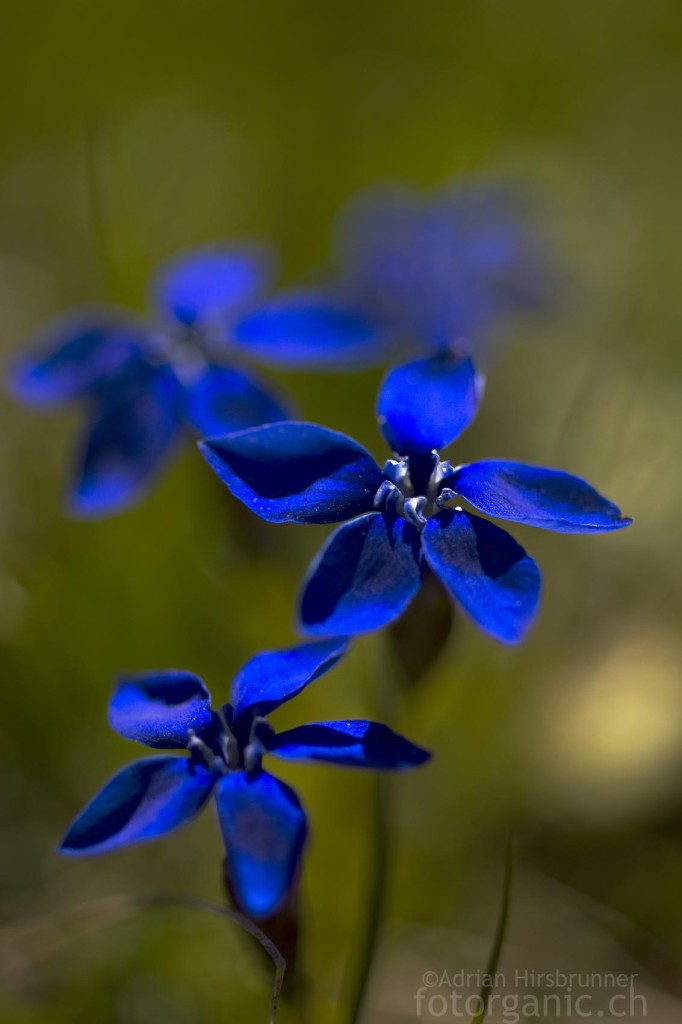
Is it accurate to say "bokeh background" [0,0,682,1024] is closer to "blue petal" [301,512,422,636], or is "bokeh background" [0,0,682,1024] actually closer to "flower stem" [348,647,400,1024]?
"flower stem" [348,647,400,1024]

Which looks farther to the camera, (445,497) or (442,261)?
(442,261)

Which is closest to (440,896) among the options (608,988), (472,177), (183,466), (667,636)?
(608,988)

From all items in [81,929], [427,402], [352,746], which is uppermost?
[427,402]

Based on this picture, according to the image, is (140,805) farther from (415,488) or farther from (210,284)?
(210,284)

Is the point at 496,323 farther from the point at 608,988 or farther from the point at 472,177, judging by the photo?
the point at 608,988

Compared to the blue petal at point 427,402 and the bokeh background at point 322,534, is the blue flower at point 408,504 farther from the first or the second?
the bokeh background at point 322,534

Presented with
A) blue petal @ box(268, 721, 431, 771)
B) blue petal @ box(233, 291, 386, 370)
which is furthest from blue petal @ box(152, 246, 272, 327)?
blue petal @ box(268, 721, 431, 771)

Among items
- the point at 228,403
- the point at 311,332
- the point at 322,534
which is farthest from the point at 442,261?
the point at 228,403
